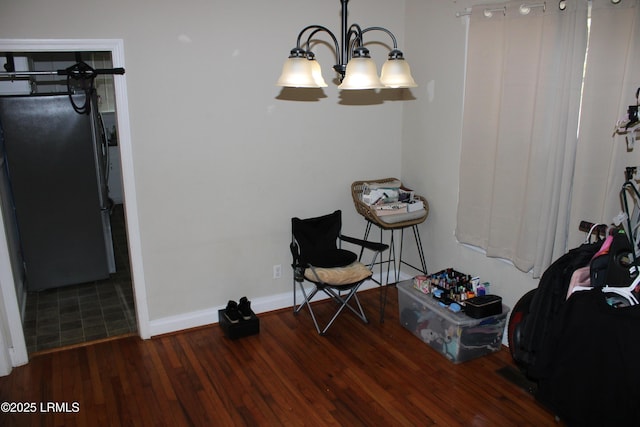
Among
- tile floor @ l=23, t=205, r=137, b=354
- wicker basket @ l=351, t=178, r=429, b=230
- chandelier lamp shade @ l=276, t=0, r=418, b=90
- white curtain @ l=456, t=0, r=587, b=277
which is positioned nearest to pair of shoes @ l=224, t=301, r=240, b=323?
tile floor @ l=23, t=205, r=137, b=354

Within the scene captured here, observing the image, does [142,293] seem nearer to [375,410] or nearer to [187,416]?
[187,416]

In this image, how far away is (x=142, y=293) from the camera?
11.6ft

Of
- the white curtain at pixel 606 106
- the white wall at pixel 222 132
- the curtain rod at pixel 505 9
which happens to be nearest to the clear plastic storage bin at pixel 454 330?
the white curtain at pixel 606 106

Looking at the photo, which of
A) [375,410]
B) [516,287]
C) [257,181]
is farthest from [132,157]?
[516,287]

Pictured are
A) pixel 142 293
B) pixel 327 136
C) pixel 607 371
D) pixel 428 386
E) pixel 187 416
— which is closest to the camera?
pixel 607 371

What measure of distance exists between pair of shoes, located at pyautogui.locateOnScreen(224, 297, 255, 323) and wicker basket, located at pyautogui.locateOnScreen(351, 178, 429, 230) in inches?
45.8

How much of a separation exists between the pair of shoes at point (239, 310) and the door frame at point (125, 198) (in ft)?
1.97

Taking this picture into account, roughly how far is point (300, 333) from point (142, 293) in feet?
3.88

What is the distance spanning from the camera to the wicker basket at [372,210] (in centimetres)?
383

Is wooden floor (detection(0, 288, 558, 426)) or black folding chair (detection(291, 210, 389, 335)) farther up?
black folding chair (detection(291, 210, 389, 335))

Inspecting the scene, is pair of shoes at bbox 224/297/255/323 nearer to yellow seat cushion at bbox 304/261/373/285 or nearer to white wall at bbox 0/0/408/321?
white wall at bbox 0/0/408/321

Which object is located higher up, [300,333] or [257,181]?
[257,181]

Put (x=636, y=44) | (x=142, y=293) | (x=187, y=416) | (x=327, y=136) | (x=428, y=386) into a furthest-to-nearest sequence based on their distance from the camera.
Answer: (x=327, y=136)
(x=142, y=293)
(x=428, y=386)
(x=187, y=416)
(x=636, y=44)

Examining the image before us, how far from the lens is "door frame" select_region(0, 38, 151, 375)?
298cm
